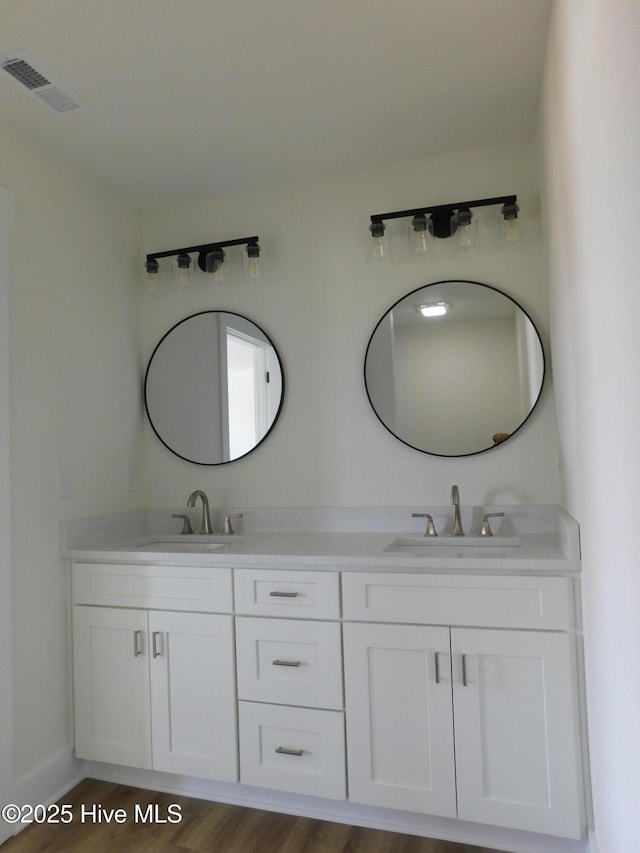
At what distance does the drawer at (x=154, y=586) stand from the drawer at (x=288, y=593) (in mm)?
64

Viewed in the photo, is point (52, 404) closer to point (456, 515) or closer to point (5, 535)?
point (5, 535)

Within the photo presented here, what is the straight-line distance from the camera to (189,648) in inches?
87.7

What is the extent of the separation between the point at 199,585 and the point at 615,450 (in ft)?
5.11

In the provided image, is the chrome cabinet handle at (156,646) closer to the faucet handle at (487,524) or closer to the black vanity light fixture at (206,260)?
the faucet handle at (487,524)

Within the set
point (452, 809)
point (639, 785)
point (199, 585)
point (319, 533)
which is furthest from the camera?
point (319, 533)

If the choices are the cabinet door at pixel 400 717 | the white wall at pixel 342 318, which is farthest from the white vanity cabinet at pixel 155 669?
the white wall at pixel 342 318

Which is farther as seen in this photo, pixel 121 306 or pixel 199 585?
pixel 121 306

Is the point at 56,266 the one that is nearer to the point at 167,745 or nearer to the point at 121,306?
the point at 121,306

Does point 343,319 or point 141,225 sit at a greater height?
point 141,225

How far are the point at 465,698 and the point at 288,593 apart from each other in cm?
67

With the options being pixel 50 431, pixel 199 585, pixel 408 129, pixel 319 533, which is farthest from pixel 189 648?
pixel 408 129

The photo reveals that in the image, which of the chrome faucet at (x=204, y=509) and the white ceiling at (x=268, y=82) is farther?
the chrome faucet at (x=204, y=509)

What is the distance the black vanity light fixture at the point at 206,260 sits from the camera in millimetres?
2723

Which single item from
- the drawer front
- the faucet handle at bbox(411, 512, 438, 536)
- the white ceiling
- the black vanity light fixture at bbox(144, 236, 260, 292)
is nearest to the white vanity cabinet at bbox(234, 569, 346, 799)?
the drawer front
